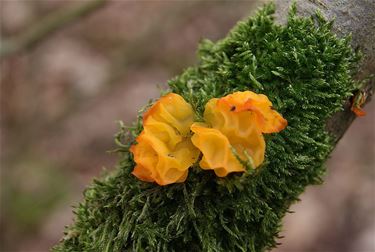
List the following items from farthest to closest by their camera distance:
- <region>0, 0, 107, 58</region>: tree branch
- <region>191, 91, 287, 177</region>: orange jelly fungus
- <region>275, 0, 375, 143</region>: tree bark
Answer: <region>0, 0, 107, 58</region>: tree branch → <region>275, 0, 375, 143</region>: tree bark → <region>191, 91, 287, 177</region>: orange jelly fungus

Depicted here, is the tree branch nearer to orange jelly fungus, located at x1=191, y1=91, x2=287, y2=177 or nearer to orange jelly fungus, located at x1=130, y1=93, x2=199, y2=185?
orange jelly fungus, located at x1=130, y1=93, x2=199, y2=185

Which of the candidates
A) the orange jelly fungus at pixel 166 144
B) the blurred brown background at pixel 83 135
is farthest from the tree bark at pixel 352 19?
the blurred brown background at pixel 83 135

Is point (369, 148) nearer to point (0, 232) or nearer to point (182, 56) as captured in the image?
point (182, 56)

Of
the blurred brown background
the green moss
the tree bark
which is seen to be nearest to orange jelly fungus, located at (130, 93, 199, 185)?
the green moss

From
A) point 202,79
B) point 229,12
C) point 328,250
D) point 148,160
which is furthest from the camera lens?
point 229,12

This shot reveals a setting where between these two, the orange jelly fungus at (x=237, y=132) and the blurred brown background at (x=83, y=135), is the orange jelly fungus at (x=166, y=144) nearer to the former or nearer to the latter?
the orange jelly fungus at (x=237, y=132)

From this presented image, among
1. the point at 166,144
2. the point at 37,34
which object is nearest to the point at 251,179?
the point at 166,144

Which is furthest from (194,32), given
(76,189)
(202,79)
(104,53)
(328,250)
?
(202,79)
